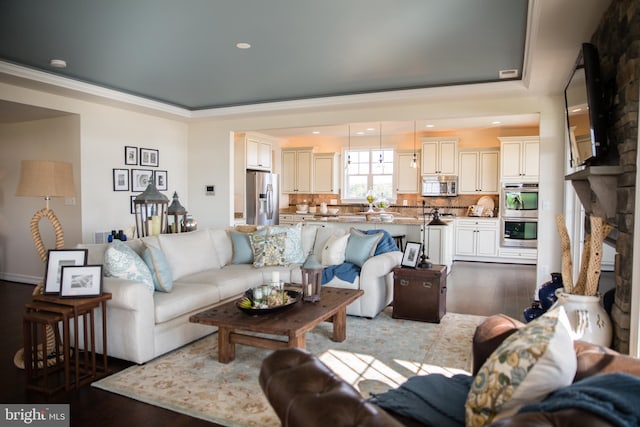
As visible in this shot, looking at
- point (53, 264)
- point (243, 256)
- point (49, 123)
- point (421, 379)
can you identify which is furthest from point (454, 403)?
point (49, 123)

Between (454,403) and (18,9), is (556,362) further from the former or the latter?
(18,9)

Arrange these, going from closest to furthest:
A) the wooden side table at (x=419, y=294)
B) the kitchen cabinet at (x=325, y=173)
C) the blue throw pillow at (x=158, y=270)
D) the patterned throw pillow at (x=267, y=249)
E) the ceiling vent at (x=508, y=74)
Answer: the blue throw pillow at (x=158, y=270), the wooden side table at (x=419, y=294), the ceiling vent at (x=508, y=74), the patterned throw pillow at (x=267, y=249), the kitchen cabinet at (x=325, y=173)

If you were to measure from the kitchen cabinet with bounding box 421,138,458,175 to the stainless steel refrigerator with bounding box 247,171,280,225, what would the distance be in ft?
10.3

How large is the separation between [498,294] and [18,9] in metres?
5.76

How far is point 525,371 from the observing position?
131 cm

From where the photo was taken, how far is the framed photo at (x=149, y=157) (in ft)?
21.8

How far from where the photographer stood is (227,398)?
2.78 metres

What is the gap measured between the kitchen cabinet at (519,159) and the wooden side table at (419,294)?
469 centimetres

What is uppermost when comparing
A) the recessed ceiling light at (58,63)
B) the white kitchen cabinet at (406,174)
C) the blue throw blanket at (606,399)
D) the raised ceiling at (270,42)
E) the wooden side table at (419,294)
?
the raised ceiling at (270,42)

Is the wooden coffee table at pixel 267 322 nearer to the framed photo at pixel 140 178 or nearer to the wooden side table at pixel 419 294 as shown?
the wooden side table at pixel 419 294

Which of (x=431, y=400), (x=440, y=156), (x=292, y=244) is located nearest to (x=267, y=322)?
(x=431, y=400)

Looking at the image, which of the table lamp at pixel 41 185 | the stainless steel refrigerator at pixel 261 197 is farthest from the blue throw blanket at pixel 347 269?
the stainless steel refrigerator at pixel 261 197

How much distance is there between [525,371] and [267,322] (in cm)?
203

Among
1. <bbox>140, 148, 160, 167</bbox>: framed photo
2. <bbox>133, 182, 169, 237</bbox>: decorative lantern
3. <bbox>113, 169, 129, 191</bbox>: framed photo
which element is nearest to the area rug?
<bbox>133, 182, 169, 237</bbox>: decorative lantern
